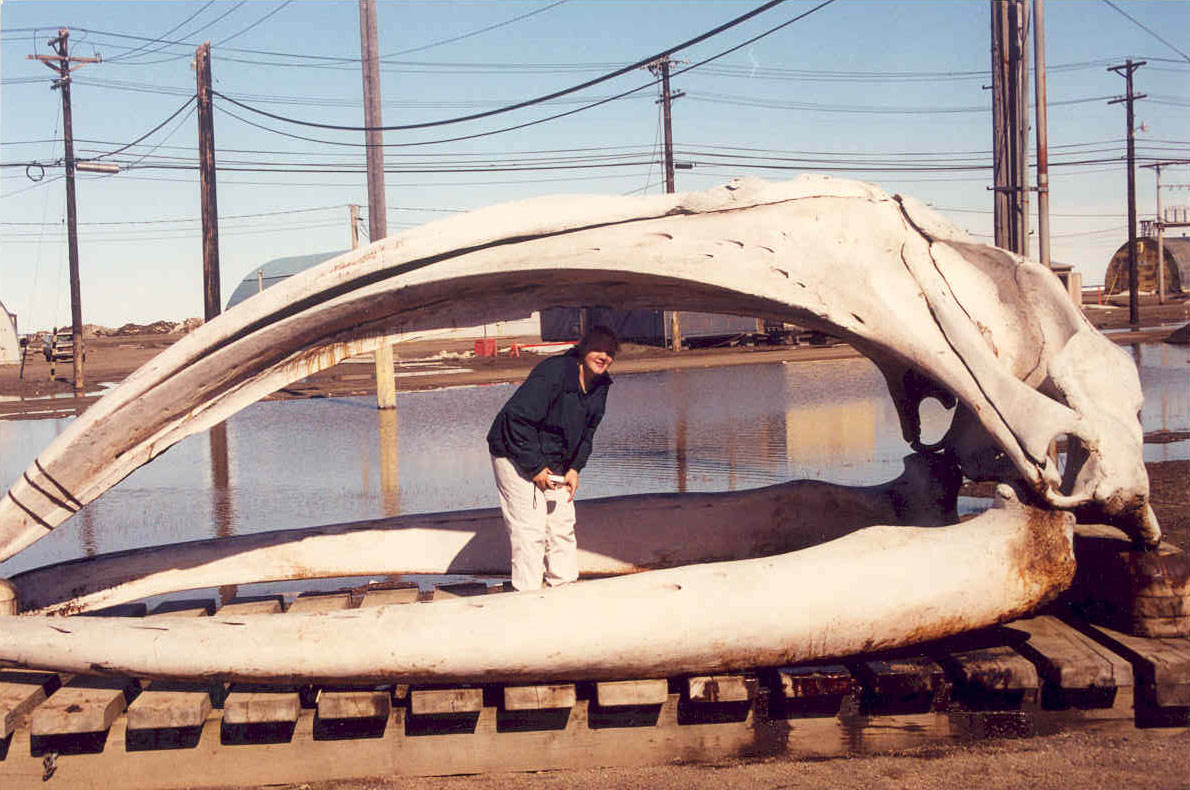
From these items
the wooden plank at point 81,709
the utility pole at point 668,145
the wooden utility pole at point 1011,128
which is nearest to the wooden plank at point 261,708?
the wooden plank at point 81,709

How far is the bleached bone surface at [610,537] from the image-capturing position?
18.0ft

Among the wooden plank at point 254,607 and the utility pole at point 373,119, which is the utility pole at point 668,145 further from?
the wooden plank at point 254,607

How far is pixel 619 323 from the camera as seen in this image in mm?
35469

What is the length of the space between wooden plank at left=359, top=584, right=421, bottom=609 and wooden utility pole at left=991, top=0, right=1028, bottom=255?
5.76 meters

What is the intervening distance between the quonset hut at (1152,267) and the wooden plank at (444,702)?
58842 mm

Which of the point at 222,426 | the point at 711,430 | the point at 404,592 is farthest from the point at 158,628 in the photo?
the point at 222,426

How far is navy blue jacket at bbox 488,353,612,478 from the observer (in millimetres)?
4980

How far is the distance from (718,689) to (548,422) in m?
1.46

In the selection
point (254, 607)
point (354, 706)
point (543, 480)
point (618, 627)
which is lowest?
point (354, 706)

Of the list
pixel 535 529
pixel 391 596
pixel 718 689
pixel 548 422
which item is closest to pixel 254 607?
pixel 391 596

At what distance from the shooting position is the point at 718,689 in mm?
4129

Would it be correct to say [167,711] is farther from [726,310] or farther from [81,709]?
[726,310]

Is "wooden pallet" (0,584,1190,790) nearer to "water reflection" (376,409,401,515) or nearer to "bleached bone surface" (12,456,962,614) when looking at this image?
"bleached bone surface" (12,456,962,614)

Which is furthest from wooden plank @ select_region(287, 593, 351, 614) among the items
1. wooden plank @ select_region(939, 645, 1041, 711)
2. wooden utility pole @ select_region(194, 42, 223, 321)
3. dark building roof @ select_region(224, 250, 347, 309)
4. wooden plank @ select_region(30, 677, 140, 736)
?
dark building roof @ select_region(224, 250, 347, 309)
